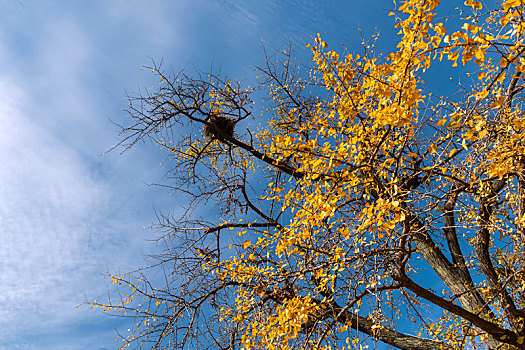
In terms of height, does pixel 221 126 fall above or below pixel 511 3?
above

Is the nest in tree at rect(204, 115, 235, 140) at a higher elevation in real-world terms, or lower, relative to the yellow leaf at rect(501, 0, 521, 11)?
higher

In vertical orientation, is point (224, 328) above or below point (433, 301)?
above

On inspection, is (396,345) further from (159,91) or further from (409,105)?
(159,91)

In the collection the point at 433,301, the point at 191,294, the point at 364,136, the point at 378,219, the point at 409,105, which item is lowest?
the point at 433,301

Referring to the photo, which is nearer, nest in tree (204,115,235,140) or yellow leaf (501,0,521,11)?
A: yellow leaf (501,0,521,11)

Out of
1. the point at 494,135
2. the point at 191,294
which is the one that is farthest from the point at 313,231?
the point at 191,294

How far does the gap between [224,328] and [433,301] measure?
118 inches

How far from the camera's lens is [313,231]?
369 centimetres

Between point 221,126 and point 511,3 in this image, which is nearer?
point 511,3

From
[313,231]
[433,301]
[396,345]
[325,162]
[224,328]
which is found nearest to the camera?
[325,162]

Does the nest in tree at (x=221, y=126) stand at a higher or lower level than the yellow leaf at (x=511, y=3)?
higher

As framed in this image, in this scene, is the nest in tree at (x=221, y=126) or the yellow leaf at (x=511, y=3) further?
the nest in tree at (x=221, y=126)

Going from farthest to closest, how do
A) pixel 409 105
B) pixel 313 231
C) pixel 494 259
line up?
1. pixel 494 259
2. pixel 313 231
3. pixel 409 105

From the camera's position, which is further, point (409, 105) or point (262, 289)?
point (262, 289)
